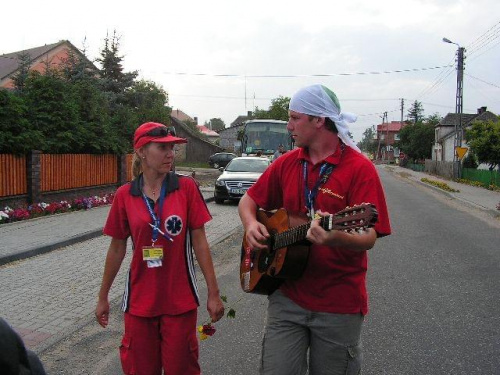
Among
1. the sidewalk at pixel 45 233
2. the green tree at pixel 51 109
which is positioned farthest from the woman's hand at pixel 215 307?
the green tree at pixel 51 109

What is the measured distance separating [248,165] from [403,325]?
13475 millimetres

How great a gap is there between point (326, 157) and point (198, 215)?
2.94 feet

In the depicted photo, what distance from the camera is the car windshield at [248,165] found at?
706 inches

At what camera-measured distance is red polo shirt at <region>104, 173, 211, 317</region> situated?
2869 millimetres

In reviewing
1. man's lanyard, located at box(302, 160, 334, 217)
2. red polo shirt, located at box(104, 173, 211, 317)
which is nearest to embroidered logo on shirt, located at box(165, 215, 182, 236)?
red polo shirt, located at box(104, 173, 211, 317)

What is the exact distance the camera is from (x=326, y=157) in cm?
265

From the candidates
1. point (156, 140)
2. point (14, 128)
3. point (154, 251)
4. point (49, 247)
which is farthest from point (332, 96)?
point (14, 128)

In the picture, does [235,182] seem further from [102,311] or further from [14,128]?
[102,311]

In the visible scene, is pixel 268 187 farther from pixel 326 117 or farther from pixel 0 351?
pixel 0 351

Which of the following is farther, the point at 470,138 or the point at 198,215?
the point at 470,138

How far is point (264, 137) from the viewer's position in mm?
25016

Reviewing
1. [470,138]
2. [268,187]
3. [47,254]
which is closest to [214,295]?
[268,187]

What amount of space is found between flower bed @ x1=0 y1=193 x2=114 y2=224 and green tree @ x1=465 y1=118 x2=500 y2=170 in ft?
63.5

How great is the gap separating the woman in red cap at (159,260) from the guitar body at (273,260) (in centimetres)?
26
